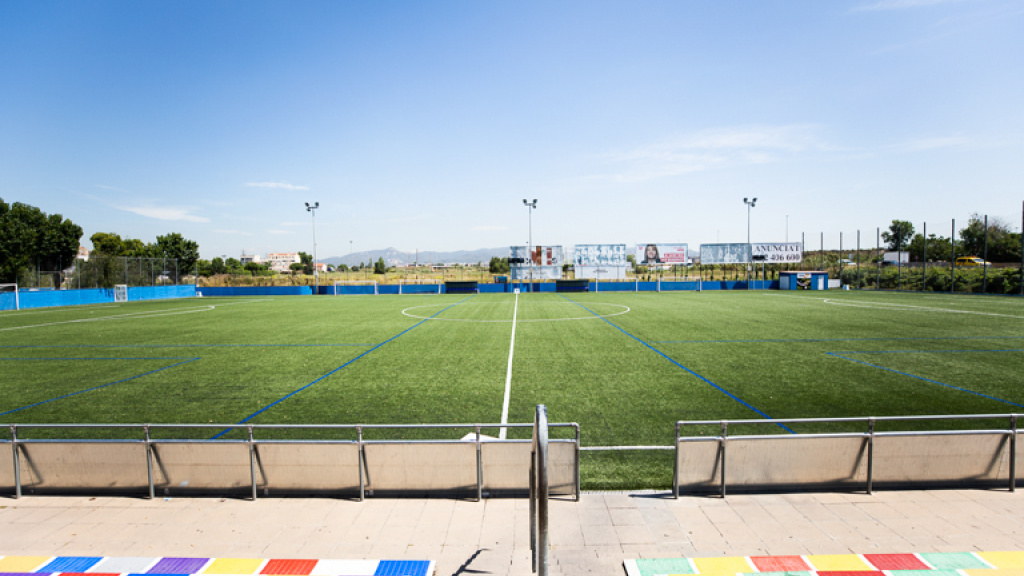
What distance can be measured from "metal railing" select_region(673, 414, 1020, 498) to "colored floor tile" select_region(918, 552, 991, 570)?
4.15 feet

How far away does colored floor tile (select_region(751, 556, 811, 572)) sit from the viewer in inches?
169

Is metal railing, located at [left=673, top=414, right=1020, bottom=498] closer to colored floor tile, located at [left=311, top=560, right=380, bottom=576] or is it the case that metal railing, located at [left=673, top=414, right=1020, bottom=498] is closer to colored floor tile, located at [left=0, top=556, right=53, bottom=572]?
colored floor tile, located at [left=311, top=560, right=380, bottom=576]

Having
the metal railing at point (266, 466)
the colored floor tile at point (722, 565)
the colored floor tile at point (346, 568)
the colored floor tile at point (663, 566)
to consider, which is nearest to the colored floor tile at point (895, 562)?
the colored floor tile at point (722, 565)

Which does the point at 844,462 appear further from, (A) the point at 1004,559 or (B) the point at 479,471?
(B) the point at 479,471

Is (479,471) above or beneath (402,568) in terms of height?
above

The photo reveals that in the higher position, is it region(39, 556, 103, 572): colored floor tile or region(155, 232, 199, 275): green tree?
region(155, 232, 199, 275): green tree

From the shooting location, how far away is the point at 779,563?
4.37 m

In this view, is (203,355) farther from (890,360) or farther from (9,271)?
(9,271)

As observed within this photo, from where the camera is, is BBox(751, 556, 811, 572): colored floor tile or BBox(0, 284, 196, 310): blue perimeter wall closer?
BBox(751, 556, 811, 572): colored floor tile

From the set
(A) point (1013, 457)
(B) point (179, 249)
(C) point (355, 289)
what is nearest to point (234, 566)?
(A) point (1013, 457)

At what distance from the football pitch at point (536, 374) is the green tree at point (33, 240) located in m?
49.4

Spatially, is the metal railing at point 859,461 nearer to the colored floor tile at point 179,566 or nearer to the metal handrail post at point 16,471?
the colored floor tile at point 179,566

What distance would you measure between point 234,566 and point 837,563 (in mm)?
5684

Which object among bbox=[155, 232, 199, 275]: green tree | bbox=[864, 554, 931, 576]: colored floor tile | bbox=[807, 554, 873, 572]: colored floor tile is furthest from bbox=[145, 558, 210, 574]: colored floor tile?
bbox=[155, 232, 199, 275]: green tree
